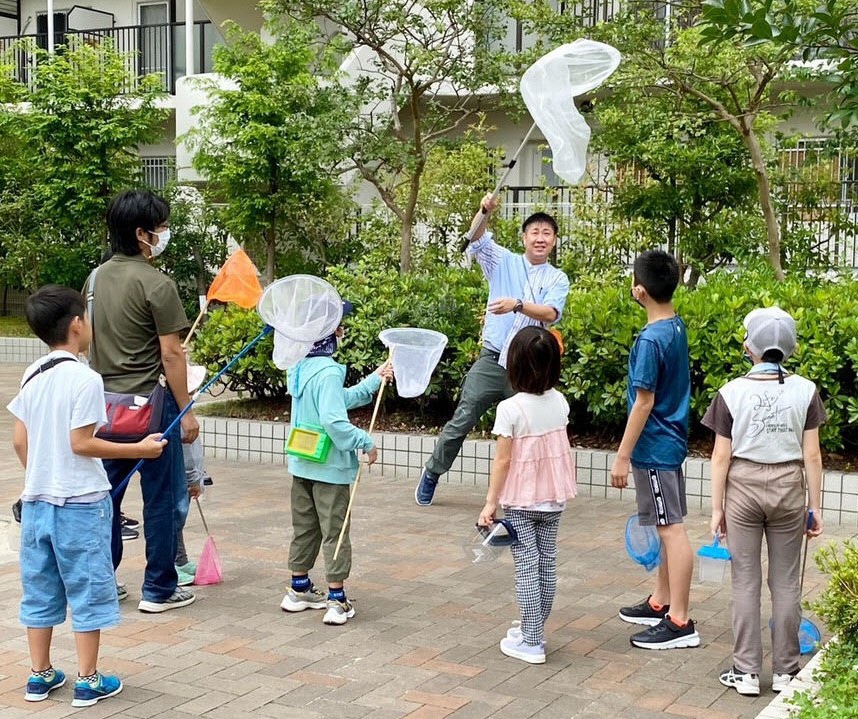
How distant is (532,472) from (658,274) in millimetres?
1041

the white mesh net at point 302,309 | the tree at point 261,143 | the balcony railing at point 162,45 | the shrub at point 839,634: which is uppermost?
the balcony railing at point 162,45

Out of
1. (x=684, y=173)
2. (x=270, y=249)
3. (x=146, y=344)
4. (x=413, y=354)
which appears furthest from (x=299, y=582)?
(x=270, y=249)

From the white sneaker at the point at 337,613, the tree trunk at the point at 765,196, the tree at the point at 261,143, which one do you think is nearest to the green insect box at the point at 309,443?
the white sneaker at the point at 337,613

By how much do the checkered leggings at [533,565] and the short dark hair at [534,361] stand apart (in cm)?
54

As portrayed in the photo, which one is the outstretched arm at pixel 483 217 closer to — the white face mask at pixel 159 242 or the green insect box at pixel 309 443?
the green insect box at pixel 309 443

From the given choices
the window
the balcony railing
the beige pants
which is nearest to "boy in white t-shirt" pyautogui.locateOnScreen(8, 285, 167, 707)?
the beige pants

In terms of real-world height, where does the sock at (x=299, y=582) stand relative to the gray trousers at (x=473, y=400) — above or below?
below

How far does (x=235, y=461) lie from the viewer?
9125mm

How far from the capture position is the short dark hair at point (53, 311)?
4.12m

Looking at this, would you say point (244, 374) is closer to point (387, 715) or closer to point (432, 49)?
point (432, 49)

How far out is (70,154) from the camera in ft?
53.3

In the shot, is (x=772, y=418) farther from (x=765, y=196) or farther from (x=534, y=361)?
(x=765, y=196)

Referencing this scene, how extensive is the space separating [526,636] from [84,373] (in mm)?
2145

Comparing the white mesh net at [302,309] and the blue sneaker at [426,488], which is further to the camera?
→ the blue sneaker at [426,488]
